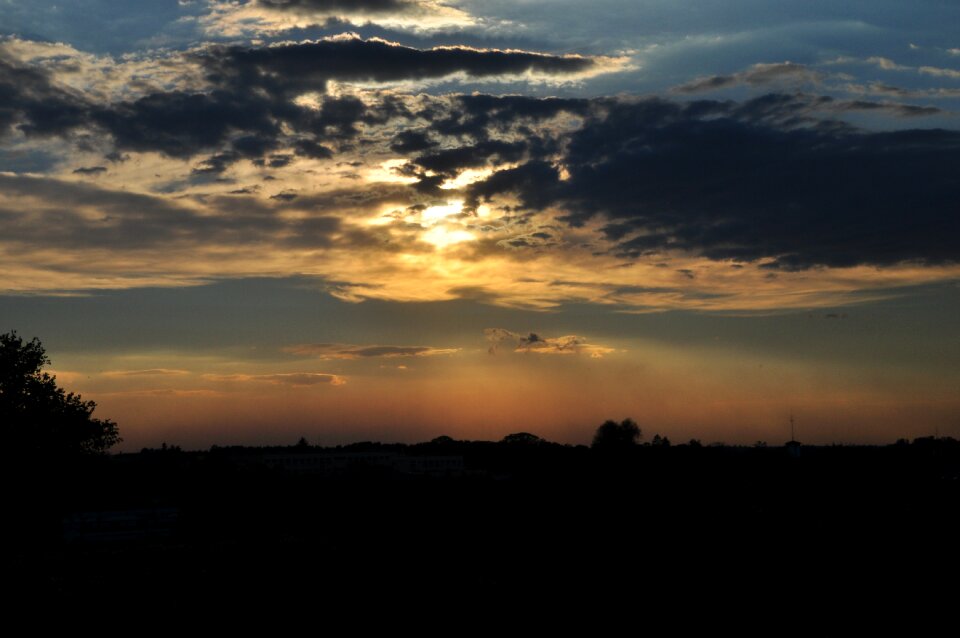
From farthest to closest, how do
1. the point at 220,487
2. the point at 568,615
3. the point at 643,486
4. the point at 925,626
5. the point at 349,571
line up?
the point at 220,487 < the point at 643,486 < the point at 349,571 < the point at 568,615 < the point at 925,626

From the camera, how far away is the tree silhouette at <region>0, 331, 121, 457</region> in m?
81.4

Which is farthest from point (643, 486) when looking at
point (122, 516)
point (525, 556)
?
point (122, 516)

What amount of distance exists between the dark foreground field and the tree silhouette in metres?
2.15

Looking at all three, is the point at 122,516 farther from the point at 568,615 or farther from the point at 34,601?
the point at 568,615

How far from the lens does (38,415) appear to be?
81.7 meters

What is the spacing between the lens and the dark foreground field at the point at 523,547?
3606 cm

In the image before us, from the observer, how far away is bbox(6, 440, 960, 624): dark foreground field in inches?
1420

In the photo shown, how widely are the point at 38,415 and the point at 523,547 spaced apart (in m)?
50.5

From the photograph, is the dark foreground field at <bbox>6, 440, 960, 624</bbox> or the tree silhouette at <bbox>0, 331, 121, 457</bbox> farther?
the tree silhouette at <bbox>0, 331, 121, 457</bbox>

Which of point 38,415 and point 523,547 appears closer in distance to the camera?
point 523,547

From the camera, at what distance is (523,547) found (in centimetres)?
Result: 4984

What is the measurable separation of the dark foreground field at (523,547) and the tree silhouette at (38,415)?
2.15 metres

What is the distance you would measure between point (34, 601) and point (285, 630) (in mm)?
12335

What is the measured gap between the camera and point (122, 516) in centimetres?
7388
